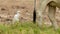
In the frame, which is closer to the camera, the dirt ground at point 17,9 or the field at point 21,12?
the field at point 21,12

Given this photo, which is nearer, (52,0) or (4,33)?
(4,33)

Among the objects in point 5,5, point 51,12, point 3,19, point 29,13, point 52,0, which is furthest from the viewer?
point 5,5

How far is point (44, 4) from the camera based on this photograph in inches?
312

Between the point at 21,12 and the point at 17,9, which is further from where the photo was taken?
the point at 17,9

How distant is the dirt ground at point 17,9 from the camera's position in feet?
32.3

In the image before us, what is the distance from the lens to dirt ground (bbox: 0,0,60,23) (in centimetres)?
986

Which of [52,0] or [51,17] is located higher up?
[52,0]

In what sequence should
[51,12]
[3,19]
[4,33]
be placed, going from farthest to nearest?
[3,19] < [51,12] < [4,33]

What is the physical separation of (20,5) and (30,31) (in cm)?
535

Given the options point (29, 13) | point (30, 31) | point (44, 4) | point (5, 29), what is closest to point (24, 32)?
point (30, 31)

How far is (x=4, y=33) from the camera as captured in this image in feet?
21.3

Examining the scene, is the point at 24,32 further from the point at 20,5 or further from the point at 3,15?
the point at 20,5

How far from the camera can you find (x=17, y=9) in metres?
11.2

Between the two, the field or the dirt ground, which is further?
the dirt ground
